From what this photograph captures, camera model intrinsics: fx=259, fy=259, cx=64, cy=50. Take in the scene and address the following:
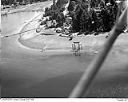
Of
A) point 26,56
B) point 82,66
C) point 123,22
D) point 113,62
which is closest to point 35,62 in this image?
point 26,56

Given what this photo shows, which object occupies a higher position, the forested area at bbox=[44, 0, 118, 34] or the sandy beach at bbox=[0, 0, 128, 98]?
the forested area at bbox=[44, 0, 118, 34]

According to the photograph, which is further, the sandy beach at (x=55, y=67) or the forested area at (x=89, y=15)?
the forested area at (x=89, y=15)

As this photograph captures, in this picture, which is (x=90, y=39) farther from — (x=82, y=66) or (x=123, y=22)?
(x=123, y=22)

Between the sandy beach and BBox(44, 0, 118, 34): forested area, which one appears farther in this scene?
BBox(44, 0, 118, 34): forested area

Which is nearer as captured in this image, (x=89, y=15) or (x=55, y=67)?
(x=55, y=67)
